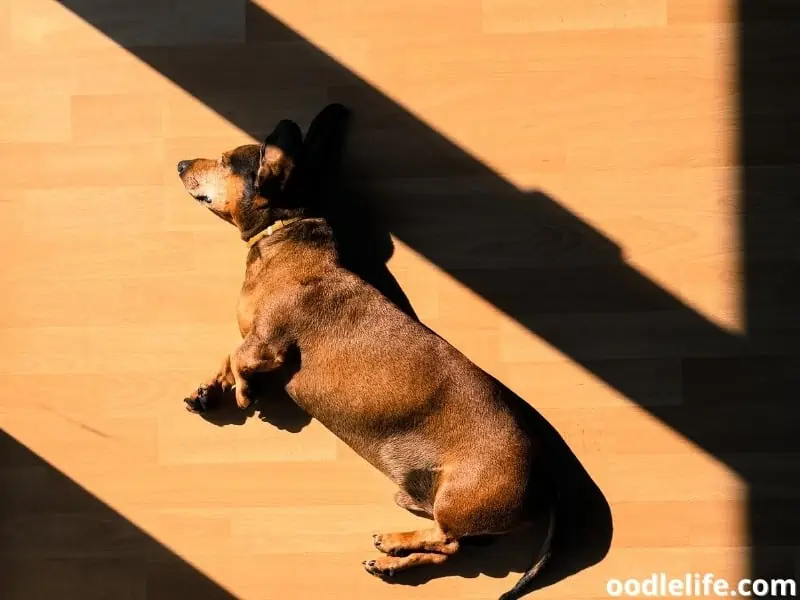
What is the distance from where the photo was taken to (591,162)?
2.92 meters

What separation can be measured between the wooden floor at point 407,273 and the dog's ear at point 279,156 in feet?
1.28

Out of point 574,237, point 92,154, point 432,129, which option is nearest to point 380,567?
point 574,237

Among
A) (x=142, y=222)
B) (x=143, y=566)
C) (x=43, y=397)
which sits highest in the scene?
(x=142, y=222)

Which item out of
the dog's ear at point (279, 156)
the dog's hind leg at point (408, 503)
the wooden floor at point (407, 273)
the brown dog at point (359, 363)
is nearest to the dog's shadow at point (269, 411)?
the wooden floor at point (407, 273)

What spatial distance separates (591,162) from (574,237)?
275mm

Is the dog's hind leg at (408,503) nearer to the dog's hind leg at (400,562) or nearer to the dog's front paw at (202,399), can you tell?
the dog's hind leg at (400,562)

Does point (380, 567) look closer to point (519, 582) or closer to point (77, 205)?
point (519, 582)

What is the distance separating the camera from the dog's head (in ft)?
8.36

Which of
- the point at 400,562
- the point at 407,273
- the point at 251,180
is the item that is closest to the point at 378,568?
the point at 400,562

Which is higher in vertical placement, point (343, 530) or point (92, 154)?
point (92, 154)

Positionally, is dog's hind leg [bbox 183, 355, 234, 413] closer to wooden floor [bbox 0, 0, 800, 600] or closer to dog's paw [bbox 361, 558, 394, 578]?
wooden floor [bbox 0, 0, 800, 600]

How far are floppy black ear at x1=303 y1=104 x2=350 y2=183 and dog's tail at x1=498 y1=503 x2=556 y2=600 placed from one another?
1.38 m

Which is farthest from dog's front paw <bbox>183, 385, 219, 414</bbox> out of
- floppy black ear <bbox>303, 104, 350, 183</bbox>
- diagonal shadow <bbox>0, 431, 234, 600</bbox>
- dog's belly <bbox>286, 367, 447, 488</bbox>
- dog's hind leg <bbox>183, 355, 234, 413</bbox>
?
floppy black ear <bbox>303, 104, 350, 183</bbox>

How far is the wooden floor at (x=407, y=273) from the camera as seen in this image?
289 cm
